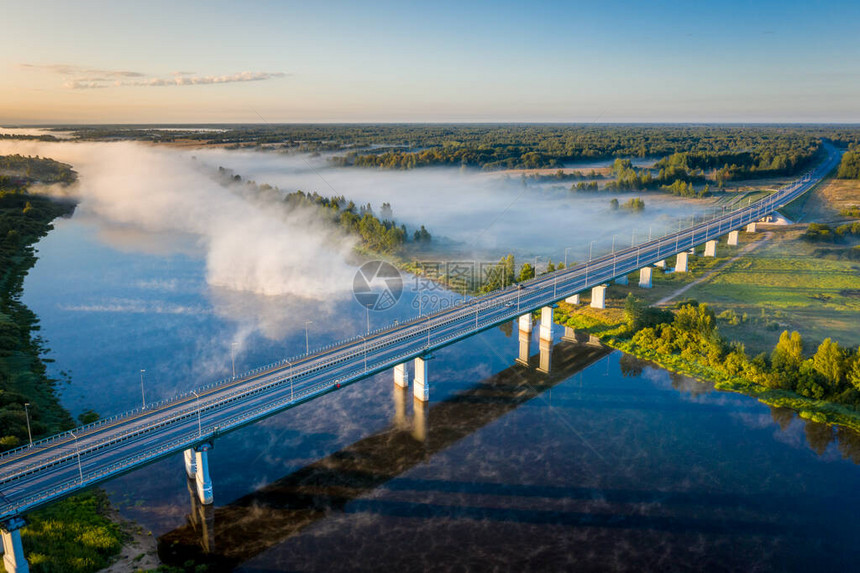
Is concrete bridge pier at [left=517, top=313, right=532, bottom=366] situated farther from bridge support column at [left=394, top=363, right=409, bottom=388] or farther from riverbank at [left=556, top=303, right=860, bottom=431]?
bridge support column at [left=394, top=363, right=409, bottom=388]

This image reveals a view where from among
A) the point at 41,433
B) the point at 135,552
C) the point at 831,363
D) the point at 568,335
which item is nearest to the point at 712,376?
the point at 831,363

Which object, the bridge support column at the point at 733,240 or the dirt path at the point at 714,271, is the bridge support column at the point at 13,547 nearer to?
the dirt path at the point at 714,271

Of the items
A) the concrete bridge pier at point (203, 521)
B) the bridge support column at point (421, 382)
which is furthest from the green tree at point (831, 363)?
the concrete bridge pier at point (203, 521)

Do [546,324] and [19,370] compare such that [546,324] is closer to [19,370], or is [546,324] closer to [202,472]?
[202,472]

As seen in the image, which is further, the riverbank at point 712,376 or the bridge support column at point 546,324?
the bridge support column at point 546,324

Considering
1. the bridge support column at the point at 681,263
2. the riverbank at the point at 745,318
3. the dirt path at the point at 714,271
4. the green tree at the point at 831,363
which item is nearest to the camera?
the green tree at the point at 831,363

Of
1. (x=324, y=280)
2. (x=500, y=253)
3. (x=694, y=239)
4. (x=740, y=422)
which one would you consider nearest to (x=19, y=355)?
(x=324, y=280)
